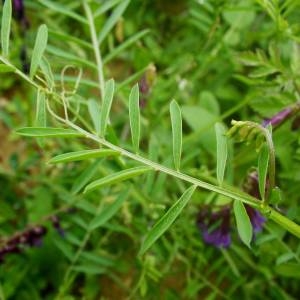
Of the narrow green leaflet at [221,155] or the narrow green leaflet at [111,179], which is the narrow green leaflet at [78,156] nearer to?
the narrow green leaflet at [111,179]

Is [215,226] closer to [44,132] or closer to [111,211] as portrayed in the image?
[111,211]

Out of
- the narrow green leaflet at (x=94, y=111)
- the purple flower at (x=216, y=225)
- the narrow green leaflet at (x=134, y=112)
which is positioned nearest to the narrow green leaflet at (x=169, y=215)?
the narrow green leaflet at (x=134, y=112)

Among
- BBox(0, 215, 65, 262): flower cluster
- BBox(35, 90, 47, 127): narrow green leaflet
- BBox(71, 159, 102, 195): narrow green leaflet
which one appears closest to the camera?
BBox(35, 90, 47, 127): narrow green leaflet

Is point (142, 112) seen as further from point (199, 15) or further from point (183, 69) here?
point (199, 15)

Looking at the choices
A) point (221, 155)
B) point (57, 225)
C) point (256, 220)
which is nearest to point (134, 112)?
point (221, 155)

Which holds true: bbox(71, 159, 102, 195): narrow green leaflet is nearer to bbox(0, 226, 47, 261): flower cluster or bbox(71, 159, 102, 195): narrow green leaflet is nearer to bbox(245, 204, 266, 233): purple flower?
bbox(245, 204, 266, 233): purple flower

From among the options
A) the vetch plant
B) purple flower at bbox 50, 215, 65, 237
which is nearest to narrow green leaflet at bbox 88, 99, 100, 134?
the vetch plant
